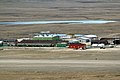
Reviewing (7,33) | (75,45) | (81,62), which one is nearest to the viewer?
(81,62)

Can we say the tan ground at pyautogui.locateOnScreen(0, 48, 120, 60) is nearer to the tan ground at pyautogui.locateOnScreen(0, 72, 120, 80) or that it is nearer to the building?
the building

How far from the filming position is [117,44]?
36562 mm

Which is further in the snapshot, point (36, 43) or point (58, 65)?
point (36, 43)

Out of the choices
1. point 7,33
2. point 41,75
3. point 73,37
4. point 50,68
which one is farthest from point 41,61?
point 7,33

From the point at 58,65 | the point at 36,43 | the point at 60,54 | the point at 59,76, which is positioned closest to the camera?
the point at 59,76

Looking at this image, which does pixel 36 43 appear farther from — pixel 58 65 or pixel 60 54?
pixel 58 65

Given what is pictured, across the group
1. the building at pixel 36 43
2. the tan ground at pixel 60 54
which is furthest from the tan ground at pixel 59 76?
the building at pixel 36 43

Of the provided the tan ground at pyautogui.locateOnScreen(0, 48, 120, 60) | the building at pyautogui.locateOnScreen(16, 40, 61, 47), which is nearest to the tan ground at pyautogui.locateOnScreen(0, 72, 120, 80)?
the tan ground at pyautogui.locateOnScreen(0, 48, 120, 60)

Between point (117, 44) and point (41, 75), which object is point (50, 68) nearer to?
point (41, 75)

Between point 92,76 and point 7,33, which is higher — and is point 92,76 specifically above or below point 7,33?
below

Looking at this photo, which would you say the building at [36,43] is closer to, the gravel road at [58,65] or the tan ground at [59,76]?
the gravel road at [58,65]

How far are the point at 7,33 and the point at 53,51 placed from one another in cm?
1662

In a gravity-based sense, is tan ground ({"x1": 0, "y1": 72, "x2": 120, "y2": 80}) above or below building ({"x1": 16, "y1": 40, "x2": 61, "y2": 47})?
below

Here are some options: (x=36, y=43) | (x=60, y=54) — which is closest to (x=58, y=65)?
(x=60, y=54)
